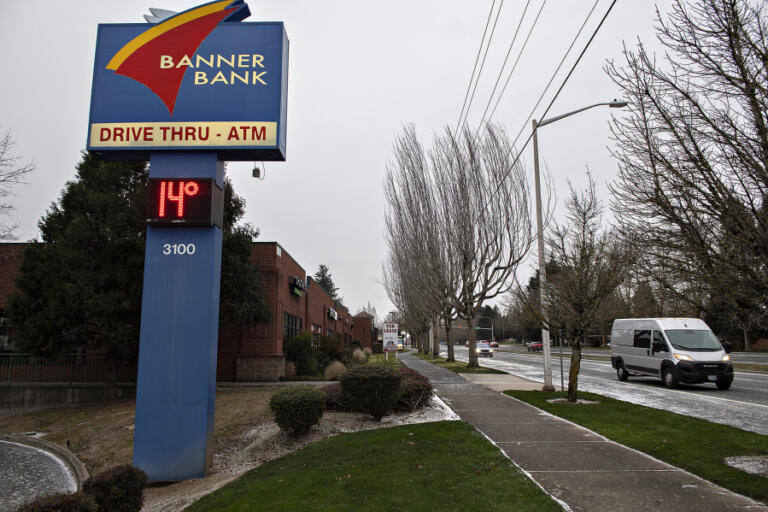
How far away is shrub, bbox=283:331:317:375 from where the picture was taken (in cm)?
2442

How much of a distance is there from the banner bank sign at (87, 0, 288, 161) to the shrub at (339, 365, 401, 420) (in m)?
4.81

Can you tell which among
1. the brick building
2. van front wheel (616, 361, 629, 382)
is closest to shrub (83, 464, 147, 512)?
the brick building

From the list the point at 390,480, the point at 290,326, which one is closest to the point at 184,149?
the point at 390,480

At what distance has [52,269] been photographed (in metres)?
16.7

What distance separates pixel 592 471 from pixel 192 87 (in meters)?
8.94

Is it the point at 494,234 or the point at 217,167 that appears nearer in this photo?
the point at 217,167

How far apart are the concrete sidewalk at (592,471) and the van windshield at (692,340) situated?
931 centimetres

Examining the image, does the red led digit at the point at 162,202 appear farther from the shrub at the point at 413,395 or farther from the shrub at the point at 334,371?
the shrub at the point at 334,371

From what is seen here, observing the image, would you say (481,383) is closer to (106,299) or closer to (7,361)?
(106,299)

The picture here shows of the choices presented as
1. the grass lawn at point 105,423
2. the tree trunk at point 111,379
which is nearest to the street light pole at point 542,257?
the grass lawn at point 105,423

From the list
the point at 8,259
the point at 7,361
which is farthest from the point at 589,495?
the point at 8,259

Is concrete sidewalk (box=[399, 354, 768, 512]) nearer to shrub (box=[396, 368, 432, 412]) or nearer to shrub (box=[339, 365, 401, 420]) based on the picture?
shrub (box=[396, 368, 432, 412])

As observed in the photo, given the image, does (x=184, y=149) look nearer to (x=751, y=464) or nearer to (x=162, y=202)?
(x=162, y=202)

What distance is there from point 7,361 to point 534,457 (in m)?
22.1
